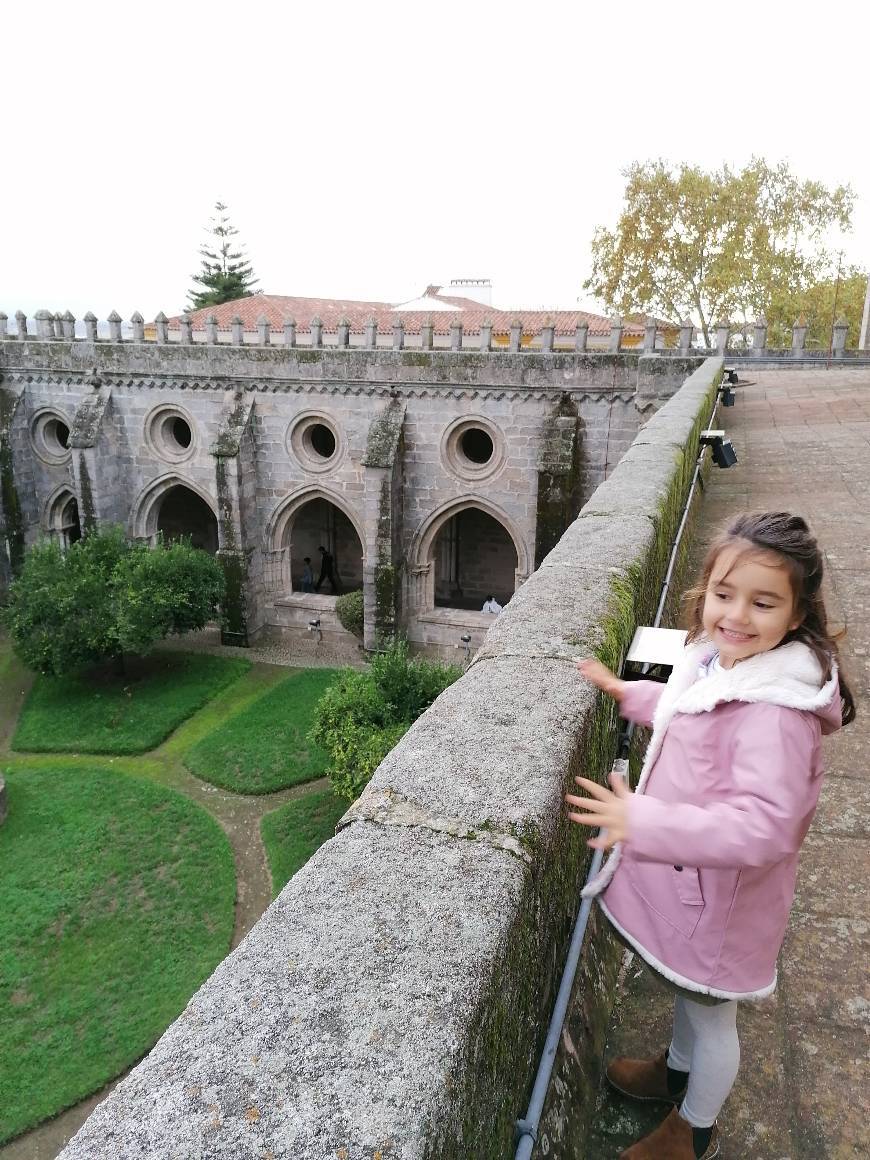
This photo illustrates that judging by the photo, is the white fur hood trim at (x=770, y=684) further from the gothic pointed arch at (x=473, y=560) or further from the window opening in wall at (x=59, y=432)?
the window opening in wall at (x=59, y=432)

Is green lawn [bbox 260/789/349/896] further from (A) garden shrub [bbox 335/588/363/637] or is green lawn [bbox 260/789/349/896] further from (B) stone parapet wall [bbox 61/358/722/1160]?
(B) stone parapet wall [bbox 61/358/722/1160]

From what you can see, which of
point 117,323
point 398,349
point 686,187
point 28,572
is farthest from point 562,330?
point 28,572

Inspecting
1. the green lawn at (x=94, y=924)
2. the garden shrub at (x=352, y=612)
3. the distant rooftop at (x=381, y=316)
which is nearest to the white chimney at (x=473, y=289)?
the distant rooftop at (x=381, y=316)

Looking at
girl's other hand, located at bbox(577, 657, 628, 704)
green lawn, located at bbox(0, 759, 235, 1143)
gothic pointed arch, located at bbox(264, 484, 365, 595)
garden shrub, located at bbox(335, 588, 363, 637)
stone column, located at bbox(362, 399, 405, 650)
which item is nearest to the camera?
girl's other hand, located at bbox(577, 657, 628, 704)

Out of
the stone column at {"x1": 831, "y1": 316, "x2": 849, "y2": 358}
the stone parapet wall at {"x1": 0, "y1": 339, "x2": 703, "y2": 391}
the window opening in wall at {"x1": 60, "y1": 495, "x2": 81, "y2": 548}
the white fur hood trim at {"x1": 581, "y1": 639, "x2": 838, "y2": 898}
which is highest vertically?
the stone column at {"x1": 831, "y1": 316, "x2": 849, "y2": 358}

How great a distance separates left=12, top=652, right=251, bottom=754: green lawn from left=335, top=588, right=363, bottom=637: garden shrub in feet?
7.79

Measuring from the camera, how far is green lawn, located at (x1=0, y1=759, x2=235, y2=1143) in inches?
340

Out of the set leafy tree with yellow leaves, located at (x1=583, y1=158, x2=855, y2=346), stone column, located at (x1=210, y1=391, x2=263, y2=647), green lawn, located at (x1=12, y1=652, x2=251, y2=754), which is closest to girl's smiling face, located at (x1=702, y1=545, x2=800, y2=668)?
green lawn, located at (x1=12, y1=652, x2=251, y2=754)

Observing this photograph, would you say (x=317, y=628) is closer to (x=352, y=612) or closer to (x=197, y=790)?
(x=352, y=612)

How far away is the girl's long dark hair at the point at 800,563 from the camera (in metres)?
1.78

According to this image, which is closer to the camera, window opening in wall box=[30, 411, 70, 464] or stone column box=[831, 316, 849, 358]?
window opening in wall box=[30, 411, 70, 464]

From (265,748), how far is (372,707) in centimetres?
370

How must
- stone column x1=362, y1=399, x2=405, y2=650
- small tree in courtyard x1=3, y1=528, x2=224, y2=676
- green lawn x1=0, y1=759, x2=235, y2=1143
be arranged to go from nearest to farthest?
green lawn x1=0, y1=759, x2=235, y2=1143 < small tree in courtyard x1=3, y1=528, x2=224, y2=676 < stone column x1=362, y1=399, x2=405, y2=650

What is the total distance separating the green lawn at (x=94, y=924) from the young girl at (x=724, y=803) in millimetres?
8573
